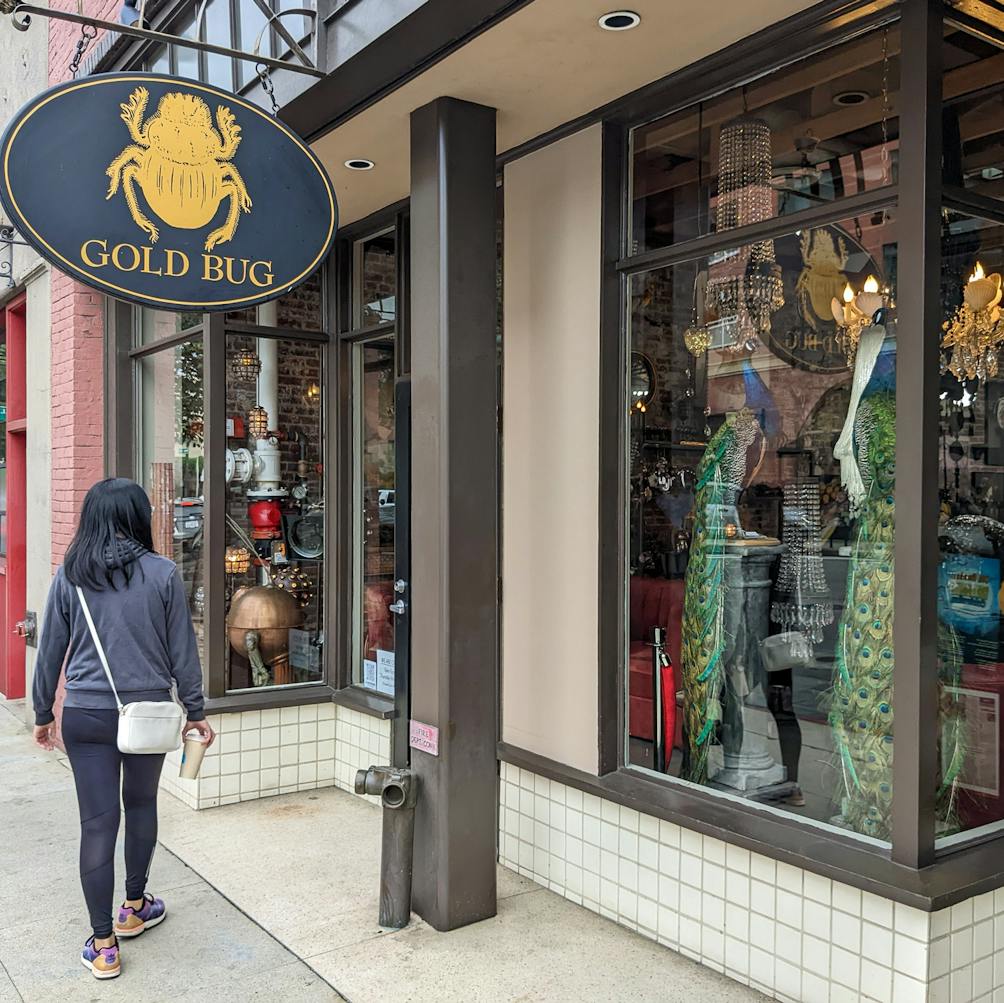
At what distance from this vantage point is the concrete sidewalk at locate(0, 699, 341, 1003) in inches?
132

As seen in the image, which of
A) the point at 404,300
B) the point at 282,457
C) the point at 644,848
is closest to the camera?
the point at 644,848

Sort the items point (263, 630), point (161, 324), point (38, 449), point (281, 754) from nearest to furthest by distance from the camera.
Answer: point (281, 754) → point (263, 630) → point (161, 324) → point (38, 449)

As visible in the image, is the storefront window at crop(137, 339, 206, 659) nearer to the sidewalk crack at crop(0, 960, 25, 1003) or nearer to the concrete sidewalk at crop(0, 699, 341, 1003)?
the concrete sidewalk at crop(0, 699, 341, 1003)

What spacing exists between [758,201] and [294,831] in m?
3.63

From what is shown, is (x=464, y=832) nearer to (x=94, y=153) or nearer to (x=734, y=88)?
(x=94, y=153)

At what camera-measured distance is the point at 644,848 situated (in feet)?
12.2

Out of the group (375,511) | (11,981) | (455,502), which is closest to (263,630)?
(375,511)

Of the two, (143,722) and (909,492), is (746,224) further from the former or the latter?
(143,722)

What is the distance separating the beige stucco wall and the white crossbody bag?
5.01ft

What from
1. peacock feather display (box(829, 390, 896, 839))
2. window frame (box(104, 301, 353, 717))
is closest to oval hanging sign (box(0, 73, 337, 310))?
peacock feather display (box(829, 390, 896, 839))

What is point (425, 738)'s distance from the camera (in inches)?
152

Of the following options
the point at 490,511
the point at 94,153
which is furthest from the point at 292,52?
the point at 490,511

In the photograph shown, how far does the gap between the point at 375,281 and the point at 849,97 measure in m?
3.10

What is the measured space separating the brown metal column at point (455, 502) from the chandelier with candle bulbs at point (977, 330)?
1.66 meters
